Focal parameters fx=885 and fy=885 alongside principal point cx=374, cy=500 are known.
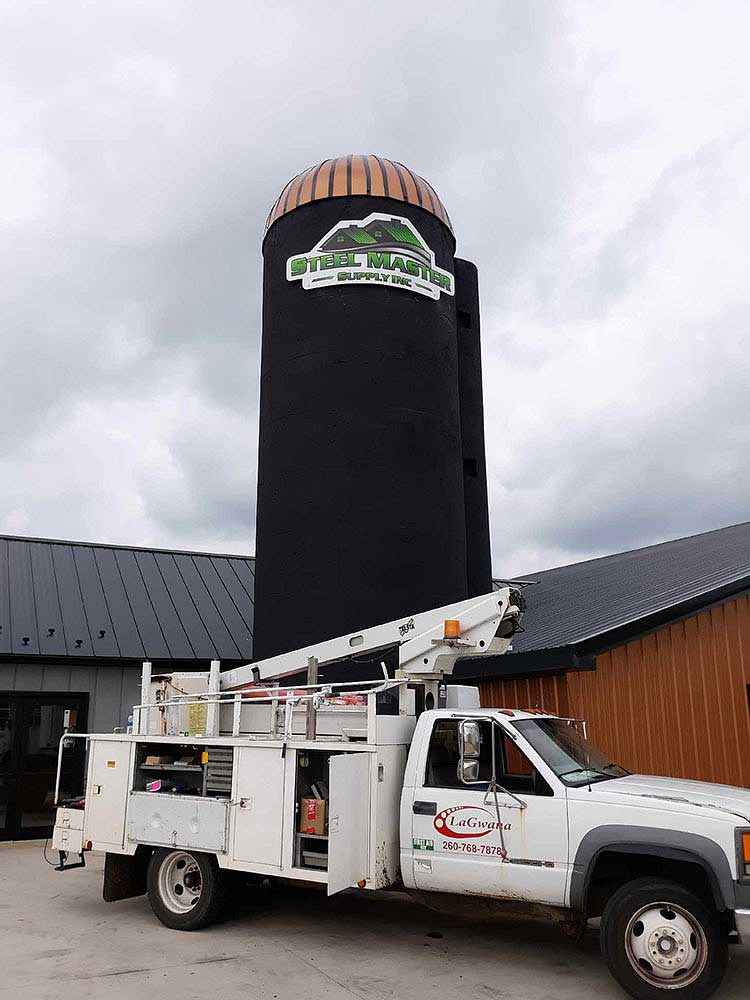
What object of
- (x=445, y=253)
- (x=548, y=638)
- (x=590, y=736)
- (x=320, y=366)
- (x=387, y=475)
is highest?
(x=445, y=253)

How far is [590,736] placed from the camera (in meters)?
11.1

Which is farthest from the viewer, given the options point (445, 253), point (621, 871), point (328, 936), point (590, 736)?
point (445, 253)

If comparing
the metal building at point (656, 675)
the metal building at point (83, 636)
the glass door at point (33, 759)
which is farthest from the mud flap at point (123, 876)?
the metal building at point (83, 636)

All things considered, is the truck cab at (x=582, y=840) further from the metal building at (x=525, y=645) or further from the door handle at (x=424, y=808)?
the metal building at (x=525, y=645)

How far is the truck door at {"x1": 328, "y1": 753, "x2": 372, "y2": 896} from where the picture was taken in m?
8.12

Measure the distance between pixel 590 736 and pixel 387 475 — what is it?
5.92 m

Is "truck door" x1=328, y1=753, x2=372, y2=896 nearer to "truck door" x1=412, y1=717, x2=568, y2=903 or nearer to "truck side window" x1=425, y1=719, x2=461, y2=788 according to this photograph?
"truck door" x1=412, y1=717, x2=568, y2=903

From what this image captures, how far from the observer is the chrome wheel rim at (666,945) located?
6.81m

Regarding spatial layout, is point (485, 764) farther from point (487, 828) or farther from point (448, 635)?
point (448, 635)

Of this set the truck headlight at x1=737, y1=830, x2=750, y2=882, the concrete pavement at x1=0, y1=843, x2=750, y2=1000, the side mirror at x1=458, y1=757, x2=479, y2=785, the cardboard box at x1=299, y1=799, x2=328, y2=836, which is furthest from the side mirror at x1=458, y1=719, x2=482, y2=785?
the truck headlight at x1=737, y1=830, x2=750, y2=882

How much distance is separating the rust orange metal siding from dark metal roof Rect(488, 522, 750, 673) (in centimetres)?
38

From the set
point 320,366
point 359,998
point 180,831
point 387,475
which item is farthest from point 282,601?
point 359,998

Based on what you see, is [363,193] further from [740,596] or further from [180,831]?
[180,831]

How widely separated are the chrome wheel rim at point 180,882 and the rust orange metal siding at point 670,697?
4859 millimetres
